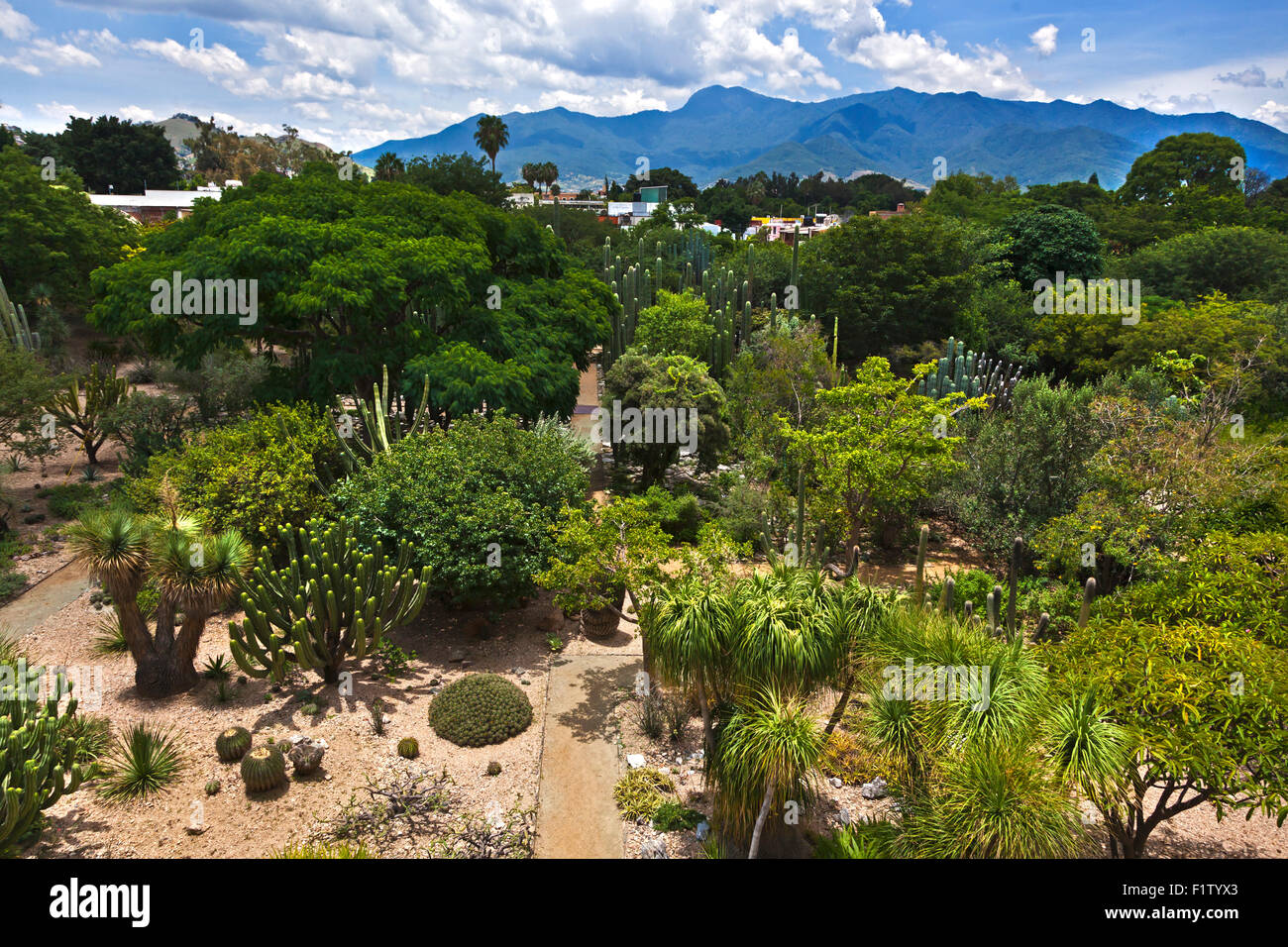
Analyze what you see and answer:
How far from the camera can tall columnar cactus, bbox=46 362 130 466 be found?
19125 mm

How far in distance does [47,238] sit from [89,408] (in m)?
13.6

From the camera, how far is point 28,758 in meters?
7.56

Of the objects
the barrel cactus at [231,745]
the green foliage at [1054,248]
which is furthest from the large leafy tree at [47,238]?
the green foliage at [1054,248]

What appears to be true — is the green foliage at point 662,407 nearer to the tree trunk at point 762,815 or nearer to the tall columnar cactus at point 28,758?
the tree trunk at point 762,815

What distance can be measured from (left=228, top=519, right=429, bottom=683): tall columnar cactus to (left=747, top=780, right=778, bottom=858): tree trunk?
246 inches

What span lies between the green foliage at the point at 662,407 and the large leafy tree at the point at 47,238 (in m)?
23.2

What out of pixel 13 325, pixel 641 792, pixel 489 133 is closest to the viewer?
pixel 641 792

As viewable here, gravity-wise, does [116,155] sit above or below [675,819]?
above

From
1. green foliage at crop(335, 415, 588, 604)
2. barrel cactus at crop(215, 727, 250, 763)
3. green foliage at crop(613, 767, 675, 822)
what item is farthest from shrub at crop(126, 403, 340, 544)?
green foliage at crop(613, 767, 675, 822)

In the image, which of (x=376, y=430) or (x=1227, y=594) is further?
(x=376, y=430)
